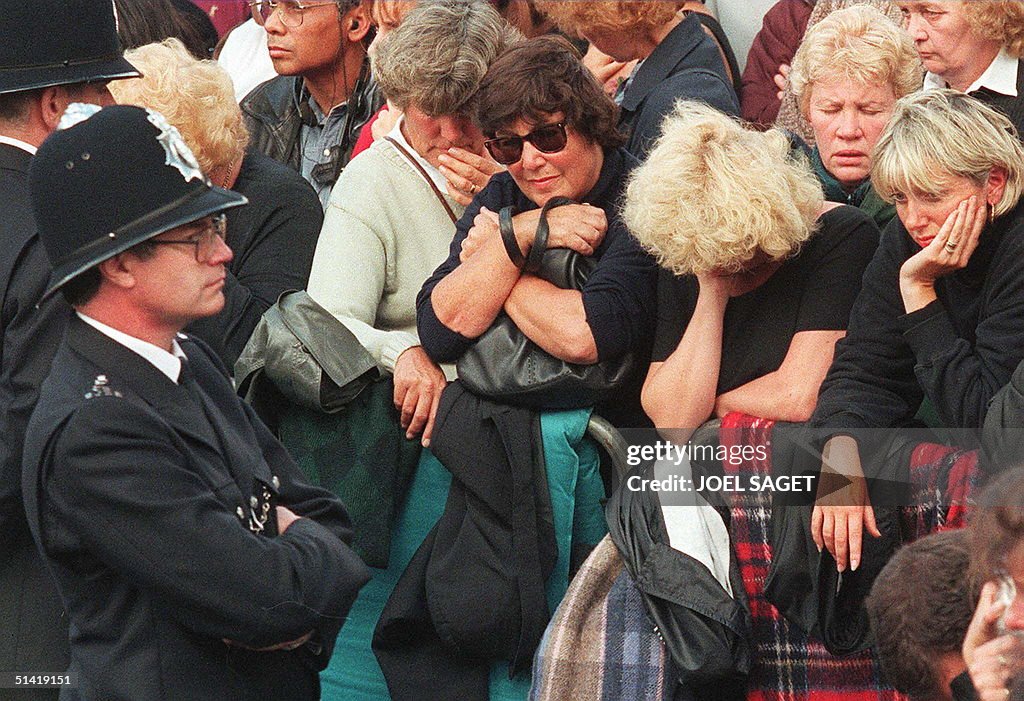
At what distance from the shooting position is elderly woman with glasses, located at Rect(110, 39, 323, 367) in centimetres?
418

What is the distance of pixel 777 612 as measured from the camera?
353 cm

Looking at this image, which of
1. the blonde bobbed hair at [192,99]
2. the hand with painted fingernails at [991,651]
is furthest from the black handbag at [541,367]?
the hand with painted fingernails at [991,651]

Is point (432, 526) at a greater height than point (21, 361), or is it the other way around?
point (21, 361)

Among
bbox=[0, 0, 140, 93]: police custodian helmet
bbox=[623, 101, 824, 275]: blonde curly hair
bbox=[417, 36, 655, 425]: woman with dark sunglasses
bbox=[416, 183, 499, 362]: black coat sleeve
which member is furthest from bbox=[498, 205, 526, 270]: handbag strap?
bbox=[0, 0, 140, 93]: police custodian helmet

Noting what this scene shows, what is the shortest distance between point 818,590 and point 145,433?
147 centimetres

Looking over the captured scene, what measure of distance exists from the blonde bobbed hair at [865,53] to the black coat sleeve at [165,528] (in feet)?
6.91

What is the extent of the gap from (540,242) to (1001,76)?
1.20 m

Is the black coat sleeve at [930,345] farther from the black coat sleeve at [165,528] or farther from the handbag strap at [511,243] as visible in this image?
the black coat sleeve at [165,528]

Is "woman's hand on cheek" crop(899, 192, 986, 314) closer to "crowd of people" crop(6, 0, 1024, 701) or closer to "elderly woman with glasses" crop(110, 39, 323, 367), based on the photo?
"crowd of people" crop(6, 0, 1024, 701)

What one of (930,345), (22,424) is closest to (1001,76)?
(930,345)

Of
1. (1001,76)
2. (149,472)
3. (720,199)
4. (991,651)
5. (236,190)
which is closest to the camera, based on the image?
(991,651)

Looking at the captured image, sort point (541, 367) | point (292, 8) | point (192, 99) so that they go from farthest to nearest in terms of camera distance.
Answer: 1. point (292, 8)
2. point (192, 99)
3. point (541, 367)

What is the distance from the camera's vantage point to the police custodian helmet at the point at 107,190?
2762 millimetres

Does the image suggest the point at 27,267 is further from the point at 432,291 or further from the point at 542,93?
the point at 542,93
